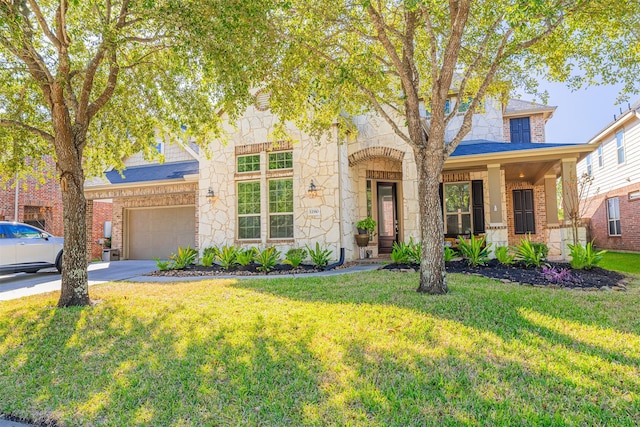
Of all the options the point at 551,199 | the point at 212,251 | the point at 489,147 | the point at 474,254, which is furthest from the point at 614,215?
the point at 212,251

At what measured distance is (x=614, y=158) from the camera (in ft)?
57.0

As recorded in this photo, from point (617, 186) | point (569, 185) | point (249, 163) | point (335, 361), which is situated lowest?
point (335, 361)

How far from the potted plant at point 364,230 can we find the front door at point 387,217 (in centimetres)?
134

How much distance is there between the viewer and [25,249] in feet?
32.1

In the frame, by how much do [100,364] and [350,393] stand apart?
259 cm

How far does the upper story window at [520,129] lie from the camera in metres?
14.9

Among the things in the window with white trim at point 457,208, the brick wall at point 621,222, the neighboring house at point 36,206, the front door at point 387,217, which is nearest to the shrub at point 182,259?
the front door at point 387,217

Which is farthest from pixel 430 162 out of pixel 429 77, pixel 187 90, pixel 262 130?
pixel 262 130

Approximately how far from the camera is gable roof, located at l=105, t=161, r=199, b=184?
44.8 feet

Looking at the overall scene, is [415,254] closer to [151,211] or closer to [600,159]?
[151,211]

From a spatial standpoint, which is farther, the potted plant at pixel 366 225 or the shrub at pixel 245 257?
the potted plant at pixel 366 225

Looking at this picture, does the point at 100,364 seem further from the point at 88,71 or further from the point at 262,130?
the point at 262,130

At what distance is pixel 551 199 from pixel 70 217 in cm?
1321

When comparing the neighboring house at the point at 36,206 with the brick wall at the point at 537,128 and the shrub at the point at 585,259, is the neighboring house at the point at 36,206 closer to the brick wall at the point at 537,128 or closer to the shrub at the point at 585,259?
the shrub at the point at 585,259
